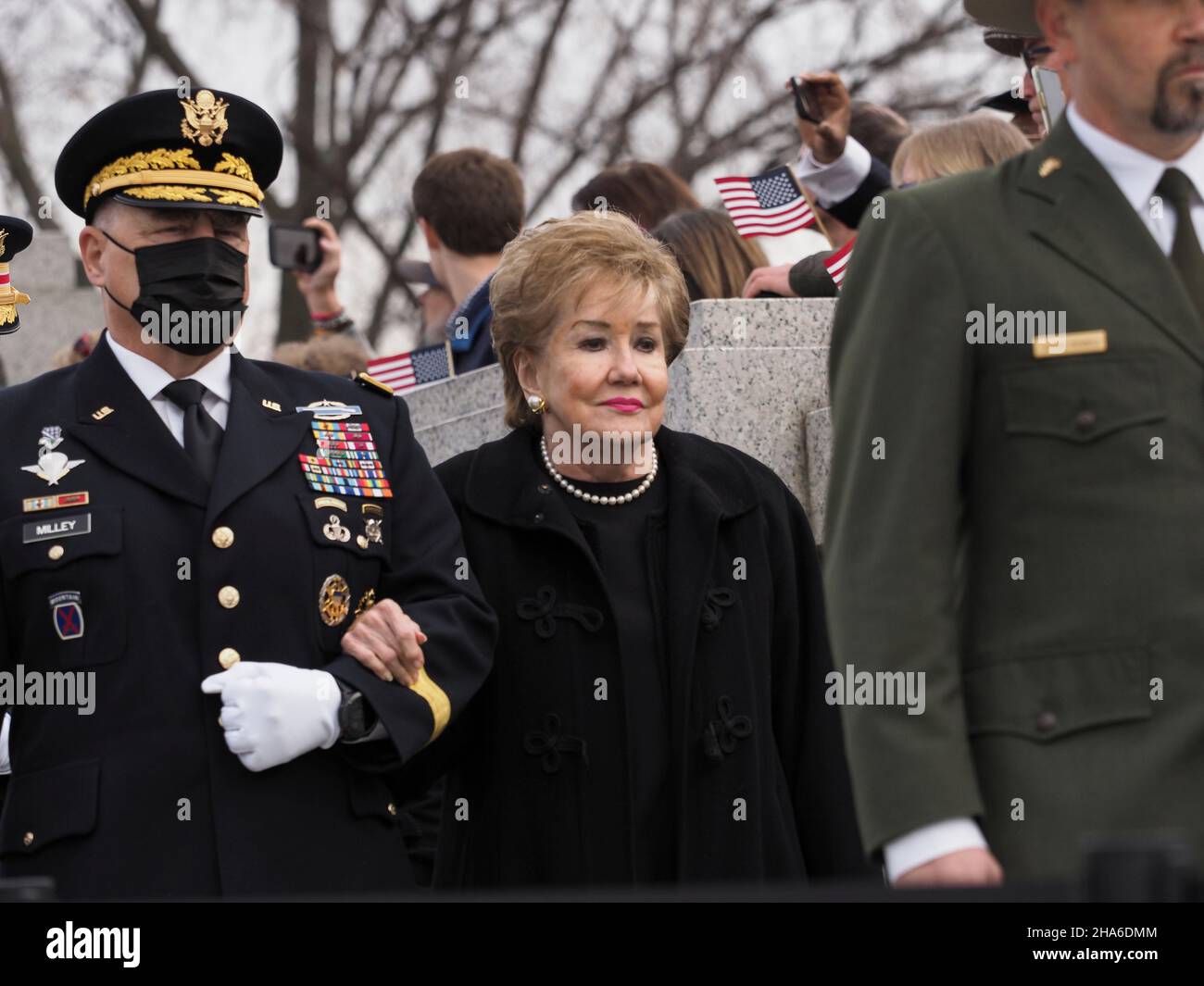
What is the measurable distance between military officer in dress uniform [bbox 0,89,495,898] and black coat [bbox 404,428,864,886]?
0.22 m

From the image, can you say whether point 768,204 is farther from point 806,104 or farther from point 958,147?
point 958,147

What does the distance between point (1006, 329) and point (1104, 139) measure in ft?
1.12

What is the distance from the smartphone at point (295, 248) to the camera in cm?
912

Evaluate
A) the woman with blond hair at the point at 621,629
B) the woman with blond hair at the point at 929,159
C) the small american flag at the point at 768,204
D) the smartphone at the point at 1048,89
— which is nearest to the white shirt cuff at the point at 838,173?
the small american flag at the point at 768,204

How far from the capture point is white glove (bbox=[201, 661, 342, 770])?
14.3ft

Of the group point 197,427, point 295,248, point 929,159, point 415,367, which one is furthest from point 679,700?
point 295,248

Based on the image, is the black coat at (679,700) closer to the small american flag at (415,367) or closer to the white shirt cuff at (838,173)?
the white shirt cuff at (838,173)

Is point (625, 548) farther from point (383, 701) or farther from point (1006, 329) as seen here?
point (1006, 329)

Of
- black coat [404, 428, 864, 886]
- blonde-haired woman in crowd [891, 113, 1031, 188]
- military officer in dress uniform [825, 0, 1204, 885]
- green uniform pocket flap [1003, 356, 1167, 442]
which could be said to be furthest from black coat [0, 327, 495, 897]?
blonde-haired woman in crowd [891, 113, 1031, 188]

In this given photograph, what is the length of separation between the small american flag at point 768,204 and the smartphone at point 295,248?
2.26 meters

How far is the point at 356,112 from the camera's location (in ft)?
68.2
